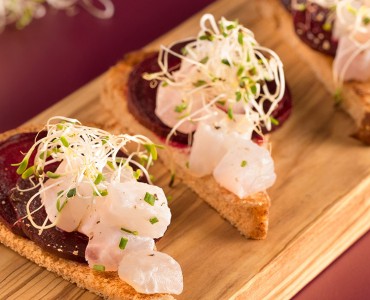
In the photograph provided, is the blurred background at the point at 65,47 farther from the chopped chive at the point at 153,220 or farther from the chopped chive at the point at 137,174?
the chopped chive at the point at 153,220

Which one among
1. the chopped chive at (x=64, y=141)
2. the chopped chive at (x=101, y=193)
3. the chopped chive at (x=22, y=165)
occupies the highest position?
the chopped chive at (x=64, y=141)

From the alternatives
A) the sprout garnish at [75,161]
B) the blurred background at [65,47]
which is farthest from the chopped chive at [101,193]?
the blurred background at [65,47]

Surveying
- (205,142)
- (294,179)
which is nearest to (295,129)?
(294,179)

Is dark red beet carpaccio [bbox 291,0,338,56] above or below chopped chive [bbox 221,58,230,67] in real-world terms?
below

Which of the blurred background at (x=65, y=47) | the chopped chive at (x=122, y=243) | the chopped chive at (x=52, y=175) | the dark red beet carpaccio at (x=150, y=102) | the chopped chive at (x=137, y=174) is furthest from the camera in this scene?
the blurred background at (x=65, y=47)

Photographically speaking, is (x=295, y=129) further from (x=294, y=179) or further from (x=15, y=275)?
(x=15, y=275)

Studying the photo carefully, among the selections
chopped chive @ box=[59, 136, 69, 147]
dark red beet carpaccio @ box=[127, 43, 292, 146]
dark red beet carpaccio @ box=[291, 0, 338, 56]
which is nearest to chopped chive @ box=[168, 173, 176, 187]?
dark red beet carpaccio @ box=[127, 43, 292, 146]

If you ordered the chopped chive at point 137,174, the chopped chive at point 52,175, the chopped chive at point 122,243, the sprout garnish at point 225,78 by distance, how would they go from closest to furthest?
the chopped chive at point 122,243 < the chopped chive at point 52,175 < the chopped chive at point 137,174 < the sprout garnish at point 225,78

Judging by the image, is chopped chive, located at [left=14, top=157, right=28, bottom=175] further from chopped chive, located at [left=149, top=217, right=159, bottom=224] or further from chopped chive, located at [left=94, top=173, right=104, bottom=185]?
chopped chive, located at [left=149, top=217, right=159, bottom=224]
